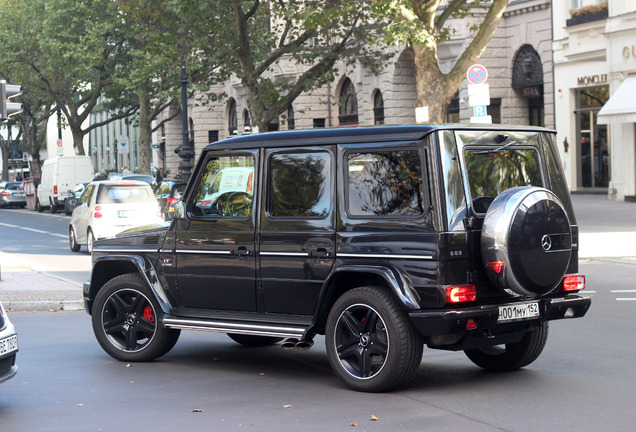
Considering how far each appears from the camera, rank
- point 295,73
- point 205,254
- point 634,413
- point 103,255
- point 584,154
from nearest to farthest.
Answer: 1. point 634,413
2. point 205,254
3. point 103,255
4. point 584,154
5. point 295,73

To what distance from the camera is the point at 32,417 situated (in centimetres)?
693

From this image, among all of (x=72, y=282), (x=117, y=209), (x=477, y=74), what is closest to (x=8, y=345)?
(x=72, y=282)

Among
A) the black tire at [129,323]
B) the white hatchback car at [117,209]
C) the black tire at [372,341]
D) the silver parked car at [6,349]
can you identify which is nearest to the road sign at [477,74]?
the white hatchback car at [117,209]

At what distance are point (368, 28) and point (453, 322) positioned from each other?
2792 centimetres

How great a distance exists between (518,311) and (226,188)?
259 cm

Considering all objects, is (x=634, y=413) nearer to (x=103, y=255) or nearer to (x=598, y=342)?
(x=598, y=342)

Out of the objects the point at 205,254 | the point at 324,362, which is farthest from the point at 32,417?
the point at 324,362

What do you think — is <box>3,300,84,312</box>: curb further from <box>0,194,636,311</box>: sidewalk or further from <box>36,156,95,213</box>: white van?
<box>36,156,95,213</box>: white van

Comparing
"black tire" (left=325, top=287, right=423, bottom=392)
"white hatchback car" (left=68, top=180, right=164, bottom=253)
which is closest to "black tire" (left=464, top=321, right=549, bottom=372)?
"black tire" (left=325, top=287, right=423, bottom=392)

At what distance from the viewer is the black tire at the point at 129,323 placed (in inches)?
353

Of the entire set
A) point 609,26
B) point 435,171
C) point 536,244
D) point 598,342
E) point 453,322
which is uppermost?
point 609,26

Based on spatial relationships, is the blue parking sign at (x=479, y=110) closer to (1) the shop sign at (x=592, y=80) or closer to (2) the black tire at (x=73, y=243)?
(2) the black tire at (x=73, y=243)

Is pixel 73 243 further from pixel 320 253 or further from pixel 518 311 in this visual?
pixel 518 311

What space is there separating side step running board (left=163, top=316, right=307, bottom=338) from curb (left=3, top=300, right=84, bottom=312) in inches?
199
